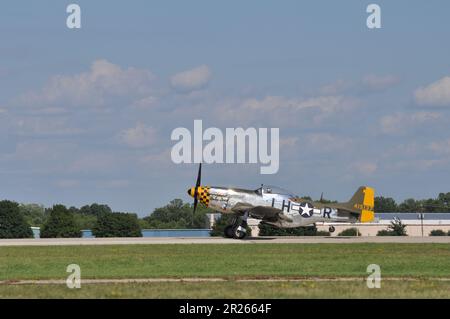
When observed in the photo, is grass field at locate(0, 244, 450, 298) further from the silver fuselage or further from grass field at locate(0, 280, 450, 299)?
the silver fuselage

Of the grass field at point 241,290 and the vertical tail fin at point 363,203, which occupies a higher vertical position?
the vertical tail fin at point 363,203

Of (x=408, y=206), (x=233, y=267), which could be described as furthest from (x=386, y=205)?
(x=233, y=267)

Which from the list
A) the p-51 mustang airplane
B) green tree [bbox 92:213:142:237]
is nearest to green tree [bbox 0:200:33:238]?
green tree [bbox 92:213:142:237]

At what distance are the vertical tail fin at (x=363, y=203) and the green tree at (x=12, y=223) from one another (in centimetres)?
2928

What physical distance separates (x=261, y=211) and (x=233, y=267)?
19.5 metres

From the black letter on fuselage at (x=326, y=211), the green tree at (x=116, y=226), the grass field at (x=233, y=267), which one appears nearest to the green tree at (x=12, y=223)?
the green tree at (x=116, y=226)

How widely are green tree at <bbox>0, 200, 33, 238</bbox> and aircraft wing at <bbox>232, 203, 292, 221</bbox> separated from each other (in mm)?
26279

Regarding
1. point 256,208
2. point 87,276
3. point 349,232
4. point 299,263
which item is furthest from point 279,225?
point 349,232

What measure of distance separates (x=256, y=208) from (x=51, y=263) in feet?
61.3

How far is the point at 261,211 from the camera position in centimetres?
5200

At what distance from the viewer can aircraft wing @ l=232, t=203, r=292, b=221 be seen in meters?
51.9

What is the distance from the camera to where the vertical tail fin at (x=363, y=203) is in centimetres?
5638

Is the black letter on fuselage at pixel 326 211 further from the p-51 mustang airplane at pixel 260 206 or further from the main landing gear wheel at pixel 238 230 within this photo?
the main landing gear wheel at pixel 238 230
